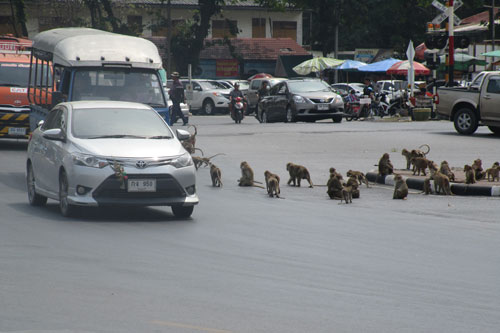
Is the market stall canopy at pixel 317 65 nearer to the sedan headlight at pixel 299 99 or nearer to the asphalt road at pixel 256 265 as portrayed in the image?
the sedan headlight at pixel 299 99

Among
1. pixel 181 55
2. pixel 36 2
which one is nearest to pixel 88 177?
pixel 181 55

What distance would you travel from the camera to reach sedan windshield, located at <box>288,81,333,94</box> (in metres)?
35.9

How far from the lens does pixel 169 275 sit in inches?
328

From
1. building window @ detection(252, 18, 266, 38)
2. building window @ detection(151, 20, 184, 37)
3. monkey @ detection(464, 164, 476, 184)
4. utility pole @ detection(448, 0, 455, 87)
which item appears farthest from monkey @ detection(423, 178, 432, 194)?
building window @ detection(252, 18, 266, 38)

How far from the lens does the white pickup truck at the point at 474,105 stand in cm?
2705

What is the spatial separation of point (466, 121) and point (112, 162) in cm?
1867

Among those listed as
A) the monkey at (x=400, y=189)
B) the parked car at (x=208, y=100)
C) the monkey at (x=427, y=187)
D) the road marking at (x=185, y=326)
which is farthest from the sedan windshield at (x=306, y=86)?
the road marking at (x=185, y=326)

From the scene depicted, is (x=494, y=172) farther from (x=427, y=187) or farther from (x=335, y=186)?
(x=335, y=186)

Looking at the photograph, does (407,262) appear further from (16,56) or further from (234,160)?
(16,56)

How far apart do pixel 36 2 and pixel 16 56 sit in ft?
157

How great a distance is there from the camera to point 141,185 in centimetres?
1157

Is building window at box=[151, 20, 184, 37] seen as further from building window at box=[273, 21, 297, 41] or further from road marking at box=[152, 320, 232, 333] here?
road marking at box=[152, 320, 232, 333]

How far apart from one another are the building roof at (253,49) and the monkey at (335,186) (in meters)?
56.9

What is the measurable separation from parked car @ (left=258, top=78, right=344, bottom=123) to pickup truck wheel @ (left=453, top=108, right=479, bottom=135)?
7251 millimetres
